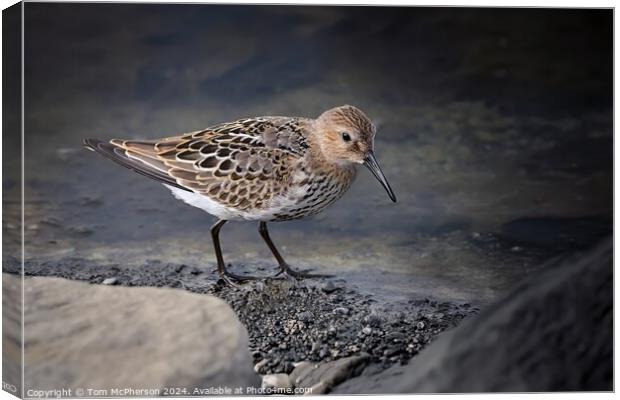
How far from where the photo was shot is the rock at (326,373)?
5293mm

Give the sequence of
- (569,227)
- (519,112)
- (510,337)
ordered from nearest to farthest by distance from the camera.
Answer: (510,337) → (569,227) → (519,112)

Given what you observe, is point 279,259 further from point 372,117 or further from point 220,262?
point 372,117

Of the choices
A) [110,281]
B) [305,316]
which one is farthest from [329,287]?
[110,281]

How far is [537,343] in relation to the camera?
4.71 meters

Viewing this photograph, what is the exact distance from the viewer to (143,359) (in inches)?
198

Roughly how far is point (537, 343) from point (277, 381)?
130cm

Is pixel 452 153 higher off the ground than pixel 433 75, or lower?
lower

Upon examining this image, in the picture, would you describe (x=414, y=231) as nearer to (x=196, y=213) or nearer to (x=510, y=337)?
(x=196, y=213)

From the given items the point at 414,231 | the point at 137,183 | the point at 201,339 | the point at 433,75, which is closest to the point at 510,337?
the point at 201,339

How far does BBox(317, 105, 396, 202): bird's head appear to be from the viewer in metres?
5.74

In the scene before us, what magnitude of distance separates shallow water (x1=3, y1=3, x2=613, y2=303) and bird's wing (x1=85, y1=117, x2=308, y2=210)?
0.42 metres

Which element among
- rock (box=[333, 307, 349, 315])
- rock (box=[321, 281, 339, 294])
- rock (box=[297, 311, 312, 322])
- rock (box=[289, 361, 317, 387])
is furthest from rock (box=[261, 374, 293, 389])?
rock (box=[321, 281, 339, 294])

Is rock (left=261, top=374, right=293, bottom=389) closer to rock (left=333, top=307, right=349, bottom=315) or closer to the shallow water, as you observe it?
rock (left=333, top=307, right=349, bottom=315)

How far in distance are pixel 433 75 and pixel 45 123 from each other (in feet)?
7.97
